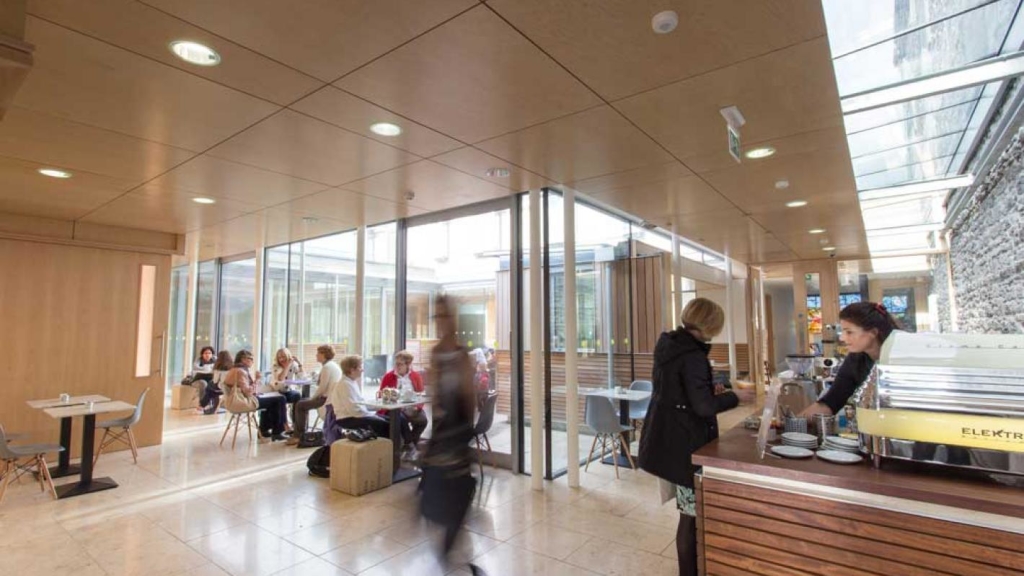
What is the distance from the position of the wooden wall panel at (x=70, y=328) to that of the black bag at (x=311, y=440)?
1.91 m

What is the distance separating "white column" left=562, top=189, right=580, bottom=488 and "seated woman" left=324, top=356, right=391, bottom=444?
196 centimetres

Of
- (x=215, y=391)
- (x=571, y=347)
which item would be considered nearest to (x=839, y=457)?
(x=571, y=347)

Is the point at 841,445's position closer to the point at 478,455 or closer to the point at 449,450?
the point at 449,450

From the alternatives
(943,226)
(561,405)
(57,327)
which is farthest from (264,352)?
(943,226)

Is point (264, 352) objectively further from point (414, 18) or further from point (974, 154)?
point (974, 154)

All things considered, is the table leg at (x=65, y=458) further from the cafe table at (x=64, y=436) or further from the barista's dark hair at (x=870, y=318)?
the barista's dark hair at (x=870, y=318)

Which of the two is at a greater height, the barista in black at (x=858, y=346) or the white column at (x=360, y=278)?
the white column at (x=360, y=278)

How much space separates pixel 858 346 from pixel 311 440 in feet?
19.5

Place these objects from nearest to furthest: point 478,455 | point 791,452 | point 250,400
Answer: point 791,452 < point 478,455 < point 250,400

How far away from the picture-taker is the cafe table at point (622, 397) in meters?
5.25

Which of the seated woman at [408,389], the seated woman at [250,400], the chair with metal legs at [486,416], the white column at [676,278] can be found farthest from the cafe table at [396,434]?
the white column at [676,278]

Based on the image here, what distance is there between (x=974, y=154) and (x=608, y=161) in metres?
3.92

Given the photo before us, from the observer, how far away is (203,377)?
8773 millimetres

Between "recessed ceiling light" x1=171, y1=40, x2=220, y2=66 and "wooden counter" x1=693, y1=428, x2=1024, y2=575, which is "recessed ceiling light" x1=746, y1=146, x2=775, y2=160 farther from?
"recessed ceiling light" x1=171, y1=40, x2=220, y2=66
